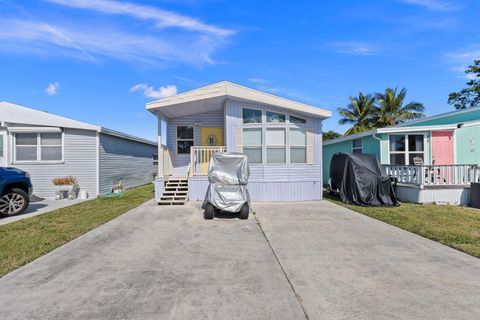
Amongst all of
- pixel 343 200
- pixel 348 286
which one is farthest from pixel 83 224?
pixel 343 200

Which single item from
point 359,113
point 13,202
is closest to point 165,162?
point 13,202

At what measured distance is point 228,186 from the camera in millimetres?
7664

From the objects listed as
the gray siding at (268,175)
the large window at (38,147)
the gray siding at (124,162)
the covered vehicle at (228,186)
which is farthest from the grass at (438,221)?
the large window at (38,147)

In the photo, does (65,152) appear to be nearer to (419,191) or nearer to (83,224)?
(83,224)

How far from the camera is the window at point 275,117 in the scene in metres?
10.3

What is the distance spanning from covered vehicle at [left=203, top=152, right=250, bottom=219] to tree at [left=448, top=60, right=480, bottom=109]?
26.5 metres

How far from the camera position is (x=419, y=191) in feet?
31.9

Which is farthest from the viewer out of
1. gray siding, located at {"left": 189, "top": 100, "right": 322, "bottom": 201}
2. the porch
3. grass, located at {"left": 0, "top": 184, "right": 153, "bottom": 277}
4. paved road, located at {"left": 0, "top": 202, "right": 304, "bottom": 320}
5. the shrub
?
the shrub

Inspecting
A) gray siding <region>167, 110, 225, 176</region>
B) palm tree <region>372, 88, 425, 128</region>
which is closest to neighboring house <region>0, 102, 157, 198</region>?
gray siding <region>167, 110, 225, 176</region>

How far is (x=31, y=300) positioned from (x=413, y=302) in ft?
14.0

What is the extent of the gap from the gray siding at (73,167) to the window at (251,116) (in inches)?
271

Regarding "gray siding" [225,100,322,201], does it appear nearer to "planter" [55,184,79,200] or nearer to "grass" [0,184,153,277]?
"grass" [0,184,153,277]

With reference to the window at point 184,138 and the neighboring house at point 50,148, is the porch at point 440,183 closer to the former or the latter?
the window at point 184,138

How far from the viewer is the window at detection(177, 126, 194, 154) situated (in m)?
12.6
